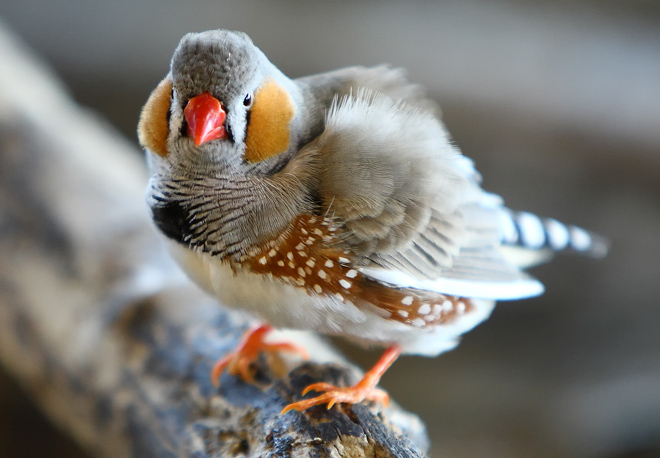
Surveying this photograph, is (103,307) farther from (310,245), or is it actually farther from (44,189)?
(310,245)

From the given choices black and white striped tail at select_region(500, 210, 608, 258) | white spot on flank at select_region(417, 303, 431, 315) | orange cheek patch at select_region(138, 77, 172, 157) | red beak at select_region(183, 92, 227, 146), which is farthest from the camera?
black and white striped tail at select_region(500, 210, 608, 258)

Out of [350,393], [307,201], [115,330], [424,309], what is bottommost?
[115,330]

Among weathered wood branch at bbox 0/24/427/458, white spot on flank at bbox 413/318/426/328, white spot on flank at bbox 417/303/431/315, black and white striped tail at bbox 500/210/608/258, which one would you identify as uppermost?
black and white striped tail at bbox 500/210/608/258

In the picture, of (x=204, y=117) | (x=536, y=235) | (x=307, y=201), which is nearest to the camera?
(x=204, y=117)

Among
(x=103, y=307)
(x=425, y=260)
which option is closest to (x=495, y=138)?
(x=425, y=260)

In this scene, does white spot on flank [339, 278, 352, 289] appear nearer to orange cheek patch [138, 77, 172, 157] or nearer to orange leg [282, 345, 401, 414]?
orange leg [282, 345, 401, 414]

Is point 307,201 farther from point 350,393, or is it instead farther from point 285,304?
point 350,393

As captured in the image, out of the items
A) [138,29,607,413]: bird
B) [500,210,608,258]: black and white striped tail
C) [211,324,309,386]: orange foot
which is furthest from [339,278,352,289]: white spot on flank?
[500,210,608,258]: black and white striped tail

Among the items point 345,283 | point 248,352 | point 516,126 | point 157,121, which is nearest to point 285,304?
point 345,283
